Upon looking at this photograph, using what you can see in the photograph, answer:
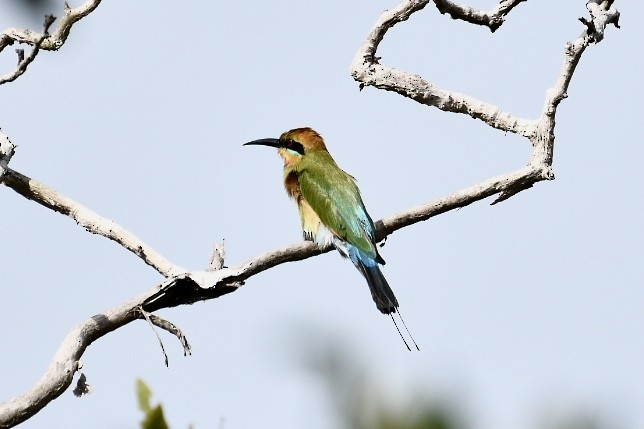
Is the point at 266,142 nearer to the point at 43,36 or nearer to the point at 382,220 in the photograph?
the point at 382,220

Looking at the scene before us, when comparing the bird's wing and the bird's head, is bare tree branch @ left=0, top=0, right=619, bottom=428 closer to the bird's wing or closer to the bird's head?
the bird's wing

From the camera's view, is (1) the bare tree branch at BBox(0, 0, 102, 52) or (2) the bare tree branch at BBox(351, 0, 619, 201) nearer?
(1) the bare tree branch at BBox(0, 0, 102, 52)

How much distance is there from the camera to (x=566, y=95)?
341 cm

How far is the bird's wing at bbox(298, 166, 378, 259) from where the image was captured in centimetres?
438

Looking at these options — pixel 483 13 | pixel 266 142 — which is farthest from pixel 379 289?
pixel 266 142

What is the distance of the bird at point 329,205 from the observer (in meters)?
4.30

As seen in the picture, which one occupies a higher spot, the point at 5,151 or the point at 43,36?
the point at 43,36

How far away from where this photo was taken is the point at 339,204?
4.71 metres

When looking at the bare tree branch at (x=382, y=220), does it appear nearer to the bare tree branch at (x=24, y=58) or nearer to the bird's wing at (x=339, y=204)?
the bare tree branch at (x=24, y=58)

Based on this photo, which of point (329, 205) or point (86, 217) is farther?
Result: point (329, 205)

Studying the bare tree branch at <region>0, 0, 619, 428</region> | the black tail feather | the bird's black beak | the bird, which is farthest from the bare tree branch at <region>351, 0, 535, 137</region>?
the bird's black beak

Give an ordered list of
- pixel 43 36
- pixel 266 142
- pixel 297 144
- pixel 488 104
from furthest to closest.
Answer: pixel 266 142 < pixel 297 144 < pixel 488 104 < pixel 43 36

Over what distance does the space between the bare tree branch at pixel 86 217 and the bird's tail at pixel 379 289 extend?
3.42ft

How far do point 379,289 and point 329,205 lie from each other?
655mm
